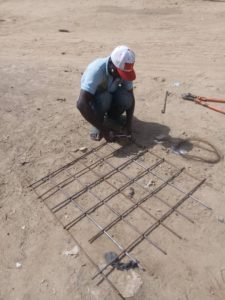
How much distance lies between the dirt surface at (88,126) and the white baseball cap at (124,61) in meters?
0.93

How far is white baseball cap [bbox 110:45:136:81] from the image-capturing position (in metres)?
3.48

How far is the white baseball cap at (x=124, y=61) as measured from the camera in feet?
11.4

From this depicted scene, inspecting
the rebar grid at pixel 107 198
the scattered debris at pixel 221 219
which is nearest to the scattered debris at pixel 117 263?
the rebar grid at pixel 107 198

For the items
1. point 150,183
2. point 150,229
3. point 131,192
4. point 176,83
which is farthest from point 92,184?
point 176,83

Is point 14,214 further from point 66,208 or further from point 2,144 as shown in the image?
point 2,144

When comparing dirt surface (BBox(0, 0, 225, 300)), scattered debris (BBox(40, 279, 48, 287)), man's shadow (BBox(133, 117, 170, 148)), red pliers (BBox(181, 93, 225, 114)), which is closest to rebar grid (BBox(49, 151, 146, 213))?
dirt surface (BBox(0, 0, 225, 300))

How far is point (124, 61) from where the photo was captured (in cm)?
350

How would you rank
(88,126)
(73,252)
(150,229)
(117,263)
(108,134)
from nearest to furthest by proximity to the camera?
(117,263) < (73,252) < (150,229) < (108,134) < (88,126)

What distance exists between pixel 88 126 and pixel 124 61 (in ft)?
3.95

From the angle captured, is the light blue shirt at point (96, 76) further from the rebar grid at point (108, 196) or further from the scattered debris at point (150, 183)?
the scattered debris at point (150, 183)

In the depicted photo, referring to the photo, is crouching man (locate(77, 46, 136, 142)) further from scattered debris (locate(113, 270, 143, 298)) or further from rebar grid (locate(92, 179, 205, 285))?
scattered debris (locate(113, 270, 143, 298))

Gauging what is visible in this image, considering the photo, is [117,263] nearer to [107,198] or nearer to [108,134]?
[107,198]

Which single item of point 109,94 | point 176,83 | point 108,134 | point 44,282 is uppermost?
point 109,94

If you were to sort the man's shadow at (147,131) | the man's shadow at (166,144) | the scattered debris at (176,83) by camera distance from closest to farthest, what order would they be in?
the man's shadow at (166,144) → the man's shadow at (147,131) → the scattered debris at (176,83)
